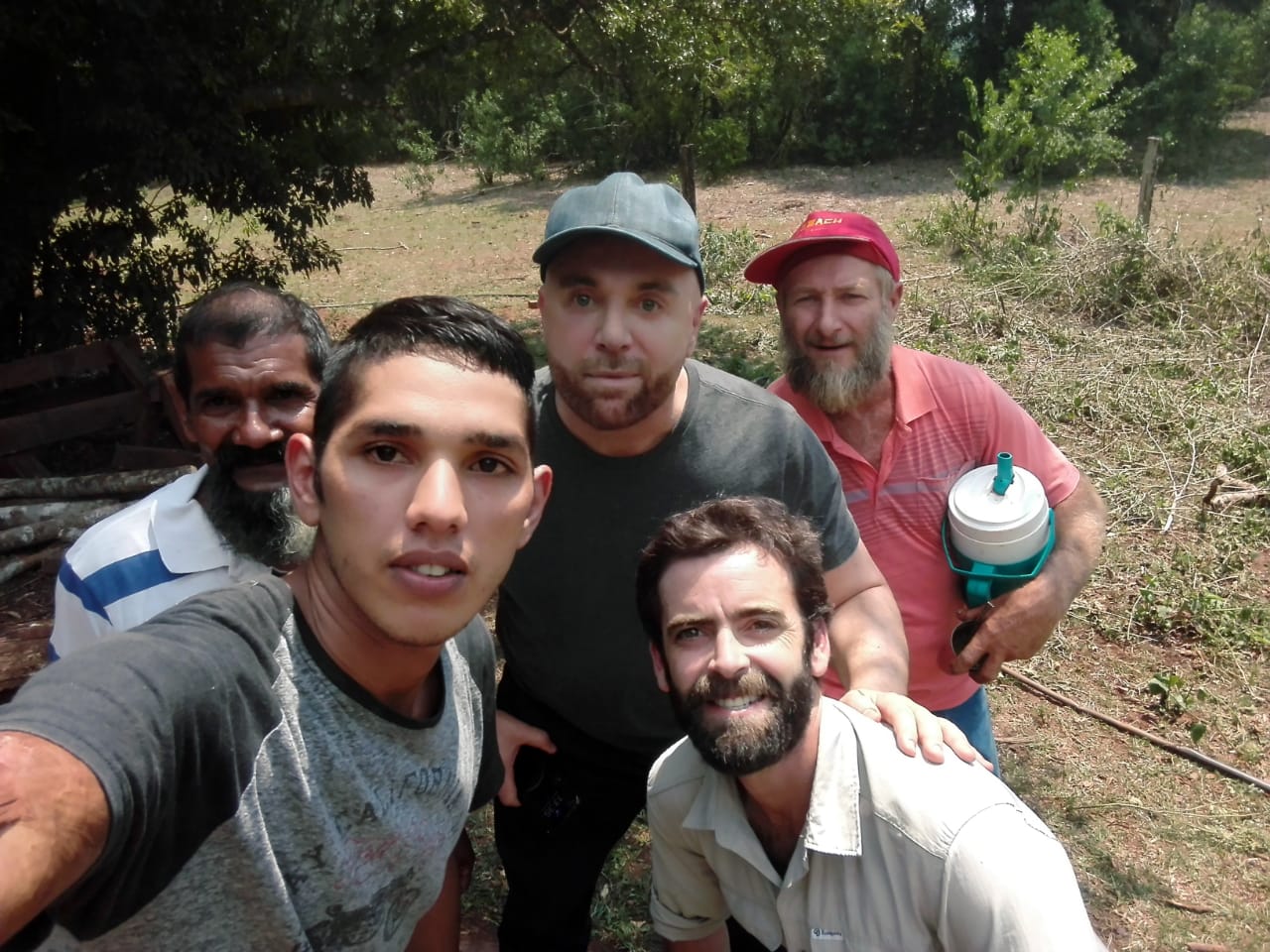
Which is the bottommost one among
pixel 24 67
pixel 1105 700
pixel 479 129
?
pixel 1105 700

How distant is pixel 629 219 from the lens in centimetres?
231

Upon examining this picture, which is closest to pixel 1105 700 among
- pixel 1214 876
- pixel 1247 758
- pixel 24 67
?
pixel 1247 758

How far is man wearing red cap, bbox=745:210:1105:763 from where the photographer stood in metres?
2.87

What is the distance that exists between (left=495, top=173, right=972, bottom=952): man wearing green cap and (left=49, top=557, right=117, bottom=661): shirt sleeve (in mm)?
937

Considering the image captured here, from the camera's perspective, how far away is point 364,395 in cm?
153

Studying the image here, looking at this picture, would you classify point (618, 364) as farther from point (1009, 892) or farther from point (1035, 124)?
point (1035, 124)

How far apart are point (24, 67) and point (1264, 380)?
9.50 metres

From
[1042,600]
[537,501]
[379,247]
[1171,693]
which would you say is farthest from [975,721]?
[379,247]

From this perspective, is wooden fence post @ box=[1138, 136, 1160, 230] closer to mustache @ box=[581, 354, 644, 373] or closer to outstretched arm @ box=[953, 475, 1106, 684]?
outstretched arm @ box=[953, 475, 1106, 684]

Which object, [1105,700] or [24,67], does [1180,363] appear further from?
[24,67]

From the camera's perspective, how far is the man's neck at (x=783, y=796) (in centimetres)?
199

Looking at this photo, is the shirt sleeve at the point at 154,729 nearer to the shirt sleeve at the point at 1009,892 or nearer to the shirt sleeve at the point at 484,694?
the shirt sleeve at the point at 484,694

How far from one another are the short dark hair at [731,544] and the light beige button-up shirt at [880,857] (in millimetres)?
262

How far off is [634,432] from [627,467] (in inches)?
3.5
